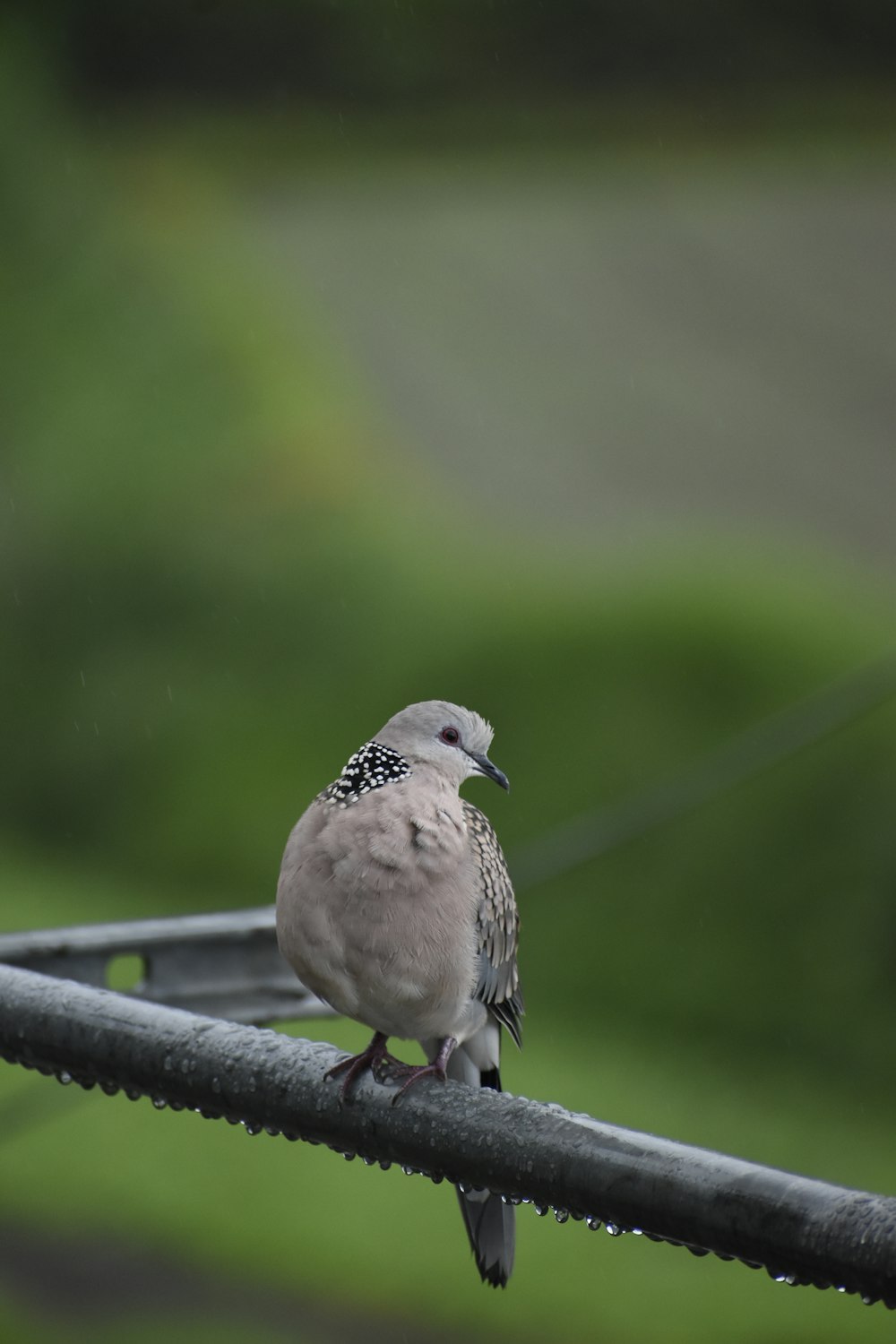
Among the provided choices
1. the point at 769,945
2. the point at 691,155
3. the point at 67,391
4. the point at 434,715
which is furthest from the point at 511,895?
the point at 691,155

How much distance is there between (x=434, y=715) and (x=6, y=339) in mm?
6500

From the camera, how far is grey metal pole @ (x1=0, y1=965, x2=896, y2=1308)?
0.71 m

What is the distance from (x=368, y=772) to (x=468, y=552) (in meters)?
4.72

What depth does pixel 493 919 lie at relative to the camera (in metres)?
1.16

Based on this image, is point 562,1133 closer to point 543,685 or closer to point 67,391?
point 543,685

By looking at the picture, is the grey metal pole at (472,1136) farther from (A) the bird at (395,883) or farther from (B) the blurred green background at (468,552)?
(B) the blurred green background at (468,552)

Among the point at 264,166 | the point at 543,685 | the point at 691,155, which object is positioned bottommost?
the point at 543,685

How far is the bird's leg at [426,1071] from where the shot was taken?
93 cm

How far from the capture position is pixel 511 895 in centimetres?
120

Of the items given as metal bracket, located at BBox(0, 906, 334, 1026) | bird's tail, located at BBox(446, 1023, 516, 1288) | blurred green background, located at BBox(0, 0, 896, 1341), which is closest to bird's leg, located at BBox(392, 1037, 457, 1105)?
bird's tail, located at BBox(446, 1023, 516, 1288)

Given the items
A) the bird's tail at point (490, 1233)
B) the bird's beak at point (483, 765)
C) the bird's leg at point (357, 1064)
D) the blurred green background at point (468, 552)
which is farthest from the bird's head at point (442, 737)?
the blurred green background at point (468, 552)

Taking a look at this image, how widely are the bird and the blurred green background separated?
169cm

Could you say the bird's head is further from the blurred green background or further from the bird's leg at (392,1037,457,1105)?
the blurred green background

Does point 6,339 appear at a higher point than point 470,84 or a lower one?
lower
